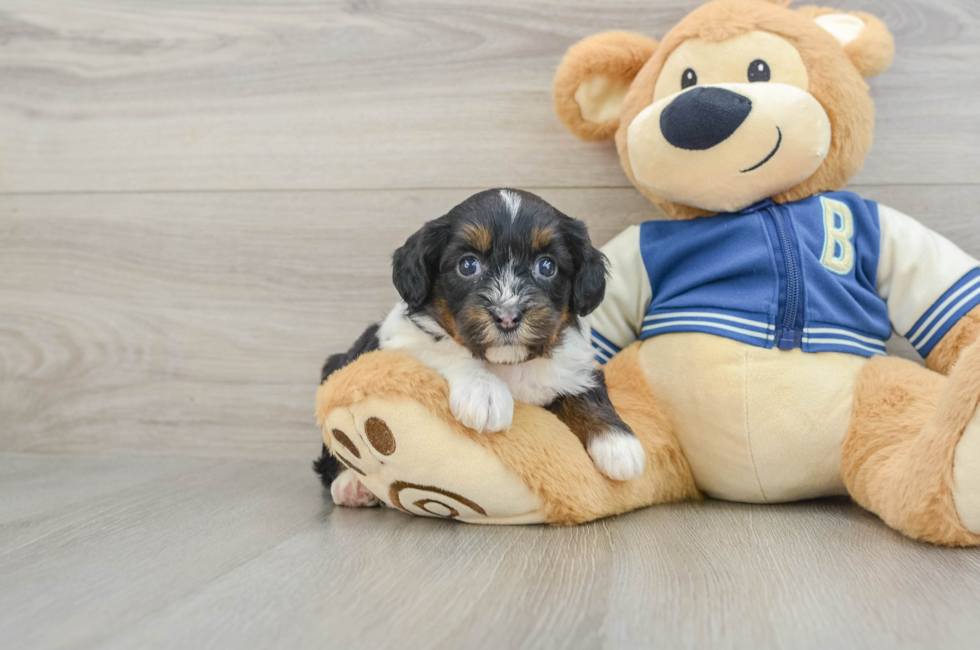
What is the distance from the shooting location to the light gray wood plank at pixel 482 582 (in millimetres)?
877

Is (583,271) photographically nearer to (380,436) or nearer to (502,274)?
(502,274)

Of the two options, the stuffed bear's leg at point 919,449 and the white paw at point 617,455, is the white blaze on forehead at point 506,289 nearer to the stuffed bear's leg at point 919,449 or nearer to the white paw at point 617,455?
the white paw at point 617,455

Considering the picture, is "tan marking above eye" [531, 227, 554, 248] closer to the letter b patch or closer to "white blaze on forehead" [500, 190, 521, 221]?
"white blaze on forehead" [500, 190, 521, 221]

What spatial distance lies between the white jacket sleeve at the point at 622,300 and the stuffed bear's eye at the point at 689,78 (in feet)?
1.09

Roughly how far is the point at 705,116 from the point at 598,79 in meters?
0.38

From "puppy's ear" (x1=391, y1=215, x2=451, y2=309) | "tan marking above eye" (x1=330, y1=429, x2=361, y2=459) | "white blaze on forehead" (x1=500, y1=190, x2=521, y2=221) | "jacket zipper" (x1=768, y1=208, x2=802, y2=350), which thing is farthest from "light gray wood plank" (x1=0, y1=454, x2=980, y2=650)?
"white blaze on forehead" (x1=500, y1=190, x2=521, y2=221)

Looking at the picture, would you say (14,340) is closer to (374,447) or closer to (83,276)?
(83,276)

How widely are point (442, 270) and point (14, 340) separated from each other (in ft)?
5.31

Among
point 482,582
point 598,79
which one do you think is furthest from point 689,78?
point 482,582

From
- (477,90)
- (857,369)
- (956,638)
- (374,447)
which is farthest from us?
(477,90)

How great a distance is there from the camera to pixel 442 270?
1.34 meters

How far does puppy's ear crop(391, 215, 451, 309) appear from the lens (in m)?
1.34

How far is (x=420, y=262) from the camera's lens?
52.4 inches

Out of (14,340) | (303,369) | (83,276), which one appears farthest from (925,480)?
(14,340)
